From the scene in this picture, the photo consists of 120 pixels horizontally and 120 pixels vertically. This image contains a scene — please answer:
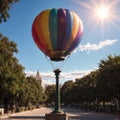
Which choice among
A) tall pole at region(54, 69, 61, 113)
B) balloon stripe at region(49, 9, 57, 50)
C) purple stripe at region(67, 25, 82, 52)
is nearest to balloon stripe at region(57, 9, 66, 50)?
balloon stripe at region(49, 9, 57, 50)

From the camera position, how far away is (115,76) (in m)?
70.2

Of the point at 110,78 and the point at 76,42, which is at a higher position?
the point at 110,78

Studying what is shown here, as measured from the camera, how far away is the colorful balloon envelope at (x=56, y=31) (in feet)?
79.6

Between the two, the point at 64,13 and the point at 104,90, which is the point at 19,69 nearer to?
the point at 104,90

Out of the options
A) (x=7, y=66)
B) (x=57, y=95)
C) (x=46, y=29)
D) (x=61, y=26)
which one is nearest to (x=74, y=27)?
(x=61, y=26)

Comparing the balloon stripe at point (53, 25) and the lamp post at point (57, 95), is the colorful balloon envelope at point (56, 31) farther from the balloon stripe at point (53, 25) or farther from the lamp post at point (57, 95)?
the lamp post at point (57, 95)

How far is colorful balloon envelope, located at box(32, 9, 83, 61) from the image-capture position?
24.2 m

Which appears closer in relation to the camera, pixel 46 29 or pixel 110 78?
pixel 46 29

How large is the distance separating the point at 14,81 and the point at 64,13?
4379 centimetres

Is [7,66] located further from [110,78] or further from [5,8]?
[5,8]

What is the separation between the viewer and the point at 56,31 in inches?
985

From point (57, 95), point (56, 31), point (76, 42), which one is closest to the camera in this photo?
point (57, 95)

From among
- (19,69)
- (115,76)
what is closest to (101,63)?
(115,76)

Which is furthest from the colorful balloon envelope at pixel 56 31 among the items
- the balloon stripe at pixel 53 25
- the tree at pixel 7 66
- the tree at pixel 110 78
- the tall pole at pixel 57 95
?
the tree at pixel 110 78
